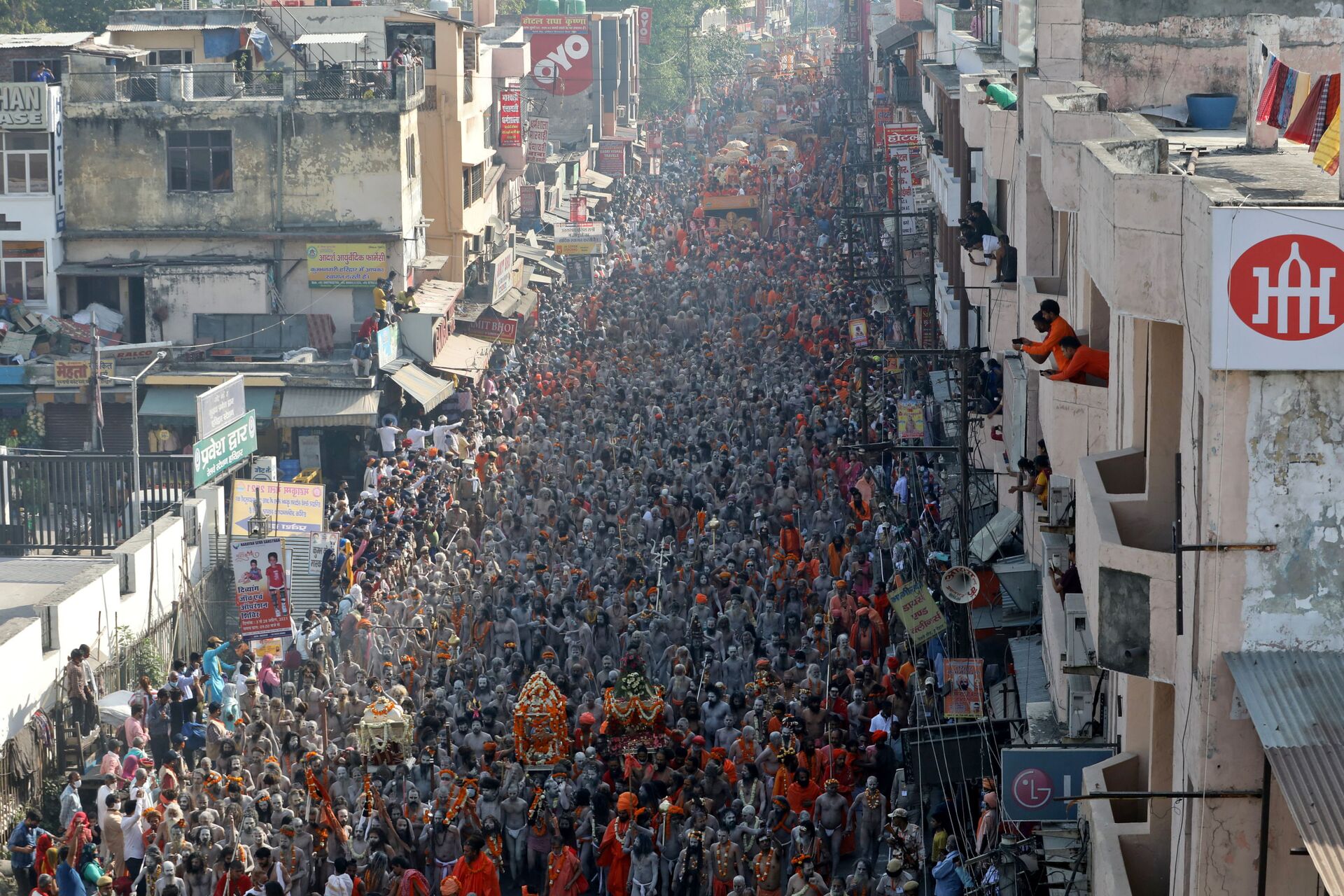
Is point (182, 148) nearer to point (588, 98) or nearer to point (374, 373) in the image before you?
point (374, 373)

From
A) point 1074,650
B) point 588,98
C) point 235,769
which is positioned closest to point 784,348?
point 235,769

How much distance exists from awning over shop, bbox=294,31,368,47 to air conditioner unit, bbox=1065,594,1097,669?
2619 centimetres

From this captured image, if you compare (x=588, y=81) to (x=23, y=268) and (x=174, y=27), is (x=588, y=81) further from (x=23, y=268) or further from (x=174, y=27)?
(x=23, y=268)

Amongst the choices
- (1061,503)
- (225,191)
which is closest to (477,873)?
(1061,503)

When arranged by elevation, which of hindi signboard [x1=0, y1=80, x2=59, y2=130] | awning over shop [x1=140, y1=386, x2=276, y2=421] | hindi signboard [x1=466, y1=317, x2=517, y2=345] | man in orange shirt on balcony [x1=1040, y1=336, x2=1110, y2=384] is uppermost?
hindi signboard [x1=0, y1=80, x2=59, y2=130]

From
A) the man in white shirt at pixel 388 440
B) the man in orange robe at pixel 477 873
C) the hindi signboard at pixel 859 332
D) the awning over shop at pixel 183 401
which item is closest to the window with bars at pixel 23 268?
the awning over shop at pixel 183 401

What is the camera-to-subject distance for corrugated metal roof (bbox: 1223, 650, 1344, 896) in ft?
23.3

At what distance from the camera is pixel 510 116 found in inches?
1884

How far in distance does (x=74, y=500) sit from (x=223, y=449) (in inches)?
125

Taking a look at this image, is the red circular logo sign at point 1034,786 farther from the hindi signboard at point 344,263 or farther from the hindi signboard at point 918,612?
the hindi signboard at point 344,263

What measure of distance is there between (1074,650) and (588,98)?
5580 cm

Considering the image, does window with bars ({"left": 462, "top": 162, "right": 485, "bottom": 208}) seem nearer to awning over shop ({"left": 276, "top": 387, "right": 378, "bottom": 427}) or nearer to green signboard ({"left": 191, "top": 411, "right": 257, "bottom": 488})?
awning over shop ({"left": 276, "top": 387, "right": 378, "bottom": 427})

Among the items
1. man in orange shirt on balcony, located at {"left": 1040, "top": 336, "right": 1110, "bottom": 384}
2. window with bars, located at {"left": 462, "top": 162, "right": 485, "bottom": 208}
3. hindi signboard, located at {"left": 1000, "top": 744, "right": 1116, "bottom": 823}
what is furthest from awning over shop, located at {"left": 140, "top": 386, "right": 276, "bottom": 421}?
hindi signboard, located at {"left": 1000, "top": 744, "right": 1116, "bottom": 823}

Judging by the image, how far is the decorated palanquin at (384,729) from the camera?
720 inches
